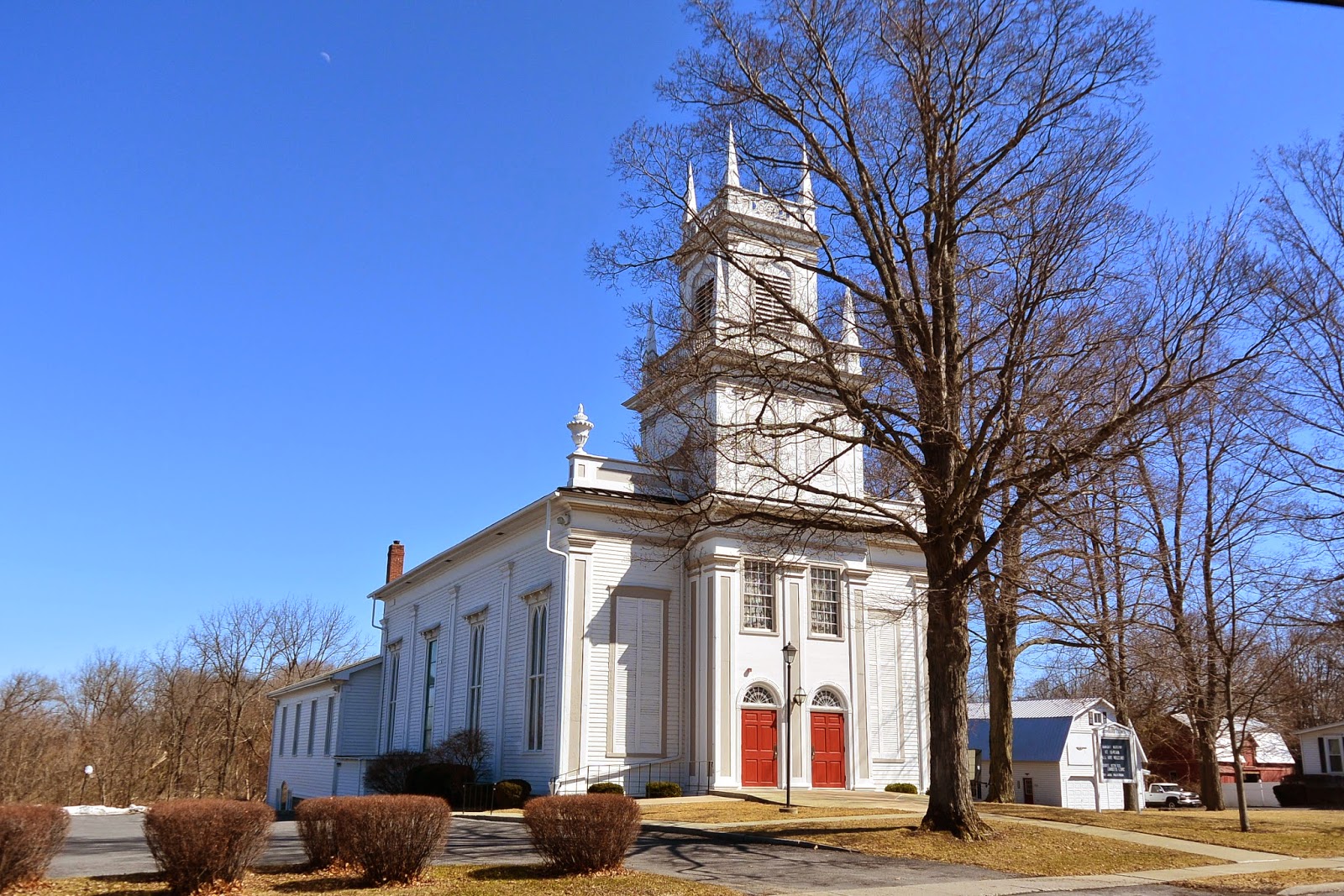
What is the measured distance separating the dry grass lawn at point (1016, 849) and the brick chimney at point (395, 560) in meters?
31.9

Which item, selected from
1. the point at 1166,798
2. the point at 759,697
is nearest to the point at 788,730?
the point at 759,697

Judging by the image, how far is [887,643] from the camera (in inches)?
1266

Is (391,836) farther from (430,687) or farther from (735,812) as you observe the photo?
(430,687)

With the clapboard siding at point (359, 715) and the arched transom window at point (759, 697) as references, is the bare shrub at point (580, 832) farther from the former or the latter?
the clapboard siding at point (359, 715)

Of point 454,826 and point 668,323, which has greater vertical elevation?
point 668,323

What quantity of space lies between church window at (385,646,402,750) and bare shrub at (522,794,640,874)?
97.3 ft

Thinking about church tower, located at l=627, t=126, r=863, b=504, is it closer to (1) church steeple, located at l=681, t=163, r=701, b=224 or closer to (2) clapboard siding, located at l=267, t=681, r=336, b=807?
(1) church steeple, located at l=681, t=163, r=701, b=224

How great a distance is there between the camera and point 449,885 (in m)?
12.0

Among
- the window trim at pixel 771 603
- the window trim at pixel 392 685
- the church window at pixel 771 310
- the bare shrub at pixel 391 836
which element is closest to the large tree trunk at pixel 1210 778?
the window trim at pixel 771 603

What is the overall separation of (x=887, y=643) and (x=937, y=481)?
15372mm

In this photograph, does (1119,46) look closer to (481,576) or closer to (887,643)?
(887,643)

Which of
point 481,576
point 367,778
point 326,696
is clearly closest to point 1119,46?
point 481,576

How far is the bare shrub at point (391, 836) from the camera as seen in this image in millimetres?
12023

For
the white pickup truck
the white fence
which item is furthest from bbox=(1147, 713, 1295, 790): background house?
the white pickup truck
